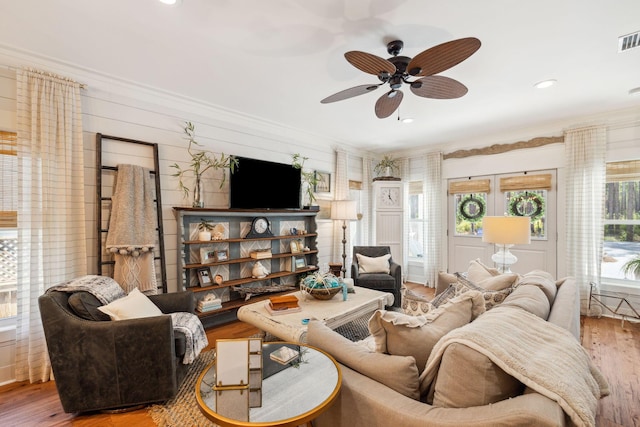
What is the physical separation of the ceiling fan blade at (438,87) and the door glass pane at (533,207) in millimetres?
3034

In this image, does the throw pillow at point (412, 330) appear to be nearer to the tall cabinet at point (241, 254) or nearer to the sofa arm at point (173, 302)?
the sofa arm at point (173, 302)

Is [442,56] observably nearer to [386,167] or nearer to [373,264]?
[373,264]

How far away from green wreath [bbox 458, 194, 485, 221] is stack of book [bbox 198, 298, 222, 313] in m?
4.23

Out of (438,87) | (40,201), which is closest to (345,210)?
(438,87)

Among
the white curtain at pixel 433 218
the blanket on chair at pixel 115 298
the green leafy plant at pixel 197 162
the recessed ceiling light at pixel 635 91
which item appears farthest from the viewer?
the white curtain at pixel 433 218

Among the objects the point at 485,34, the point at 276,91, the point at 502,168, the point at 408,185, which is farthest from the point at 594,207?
the point at 276,91

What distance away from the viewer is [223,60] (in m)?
2.51

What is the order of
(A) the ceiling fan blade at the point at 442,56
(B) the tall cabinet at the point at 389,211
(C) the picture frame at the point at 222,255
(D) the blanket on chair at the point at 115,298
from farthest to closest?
(B) the tall cabinet at the point at 389,211
(C) the picture frame at the point at 222,255
(D) the blanket on chair at the point at 115,298
(A) the ceiling fan blade at the point at 442,56

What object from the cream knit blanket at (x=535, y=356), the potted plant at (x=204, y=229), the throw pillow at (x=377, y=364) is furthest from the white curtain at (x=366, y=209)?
the cream knit blanket at (x=535, y=356)

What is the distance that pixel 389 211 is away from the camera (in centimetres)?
548

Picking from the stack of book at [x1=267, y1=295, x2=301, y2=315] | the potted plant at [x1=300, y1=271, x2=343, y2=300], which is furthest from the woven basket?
the stack of book at [x1=267, y1=295, x2=301, y2=315]

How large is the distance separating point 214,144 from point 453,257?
4.35 metres

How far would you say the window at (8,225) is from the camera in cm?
237

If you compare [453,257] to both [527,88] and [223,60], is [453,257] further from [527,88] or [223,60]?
[223,60]
